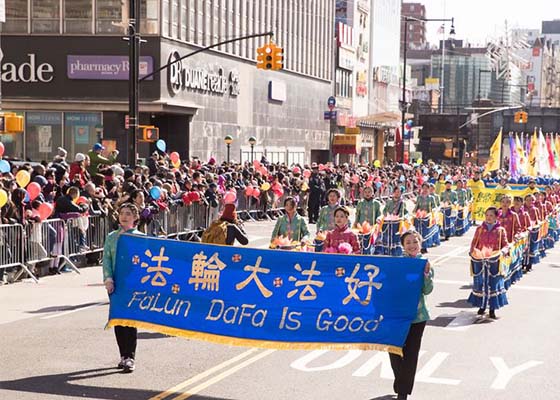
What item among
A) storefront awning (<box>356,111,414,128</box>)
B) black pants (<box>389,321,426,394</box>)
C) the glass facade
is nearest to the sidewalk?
black pants (<box>389,321,426,394</box>)

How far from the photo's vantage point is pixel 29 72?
1689 inches

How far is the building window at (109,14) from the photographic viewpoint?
41688 mm

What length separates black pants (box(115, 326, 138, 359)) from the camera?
10.5m

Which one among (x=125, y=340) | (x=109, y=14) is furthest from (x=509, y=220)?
(x=109, y=14)

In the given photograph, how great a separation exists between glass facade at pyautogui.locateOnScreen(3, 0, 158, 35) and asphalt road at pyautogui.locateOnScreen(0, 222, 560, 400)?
2804 centimetres

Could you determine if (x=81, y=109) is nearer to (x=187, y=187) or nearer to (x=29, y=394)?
(x=187, y=187)

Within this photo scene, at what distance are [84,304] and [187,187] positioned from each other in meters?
9.85

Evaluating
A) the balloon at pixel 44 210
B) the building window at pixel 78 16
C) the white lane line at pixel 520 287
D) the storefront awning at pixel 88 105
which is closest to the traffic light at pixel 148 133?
the balloon at pixel 44 210

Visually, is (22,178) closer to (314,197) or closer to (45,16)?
(314,197)

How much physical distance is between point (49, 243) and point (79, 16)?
1018 inches

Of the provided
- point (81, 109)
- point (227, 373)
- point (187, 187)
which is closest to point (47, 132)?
point (81, 109)

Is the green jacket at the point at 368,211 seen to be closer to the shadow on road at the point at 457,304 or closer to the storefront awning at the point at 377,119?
the shadow on road at the point at 457,304

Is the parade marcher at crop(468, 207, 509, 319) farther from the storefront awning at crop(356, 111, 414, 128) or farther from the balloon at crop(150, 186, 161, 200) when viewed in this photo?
the storefront awning at crop(356, 111, 414, 128)

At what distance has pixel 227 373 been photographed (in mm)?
10508
